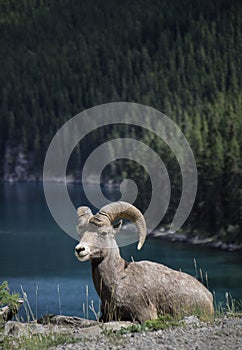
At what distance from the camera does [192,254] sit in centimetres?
6825

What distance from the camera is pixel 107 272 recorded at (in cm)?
1475

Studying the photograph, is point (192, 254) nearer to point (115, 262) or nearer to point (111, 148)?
point (115, 262)

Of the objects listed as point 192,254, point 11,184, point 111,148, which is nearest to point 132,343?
point 192,254

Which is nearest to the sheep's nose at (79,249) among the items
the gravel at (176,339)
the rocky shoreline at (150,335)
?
the rocky shoreline at (150,335)

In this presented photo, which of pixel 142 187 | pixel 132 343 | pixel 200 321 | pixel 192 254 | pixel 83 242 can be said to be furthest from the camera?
pixel 142 187

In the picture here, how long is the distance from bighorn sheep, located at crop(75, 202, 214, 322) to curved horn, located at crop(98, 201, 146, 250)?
0.06ft

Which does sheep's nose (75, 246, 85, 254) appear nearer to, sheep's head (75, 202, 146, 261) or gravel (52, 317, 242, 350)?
sheep's head (75, 202, 146, 261)

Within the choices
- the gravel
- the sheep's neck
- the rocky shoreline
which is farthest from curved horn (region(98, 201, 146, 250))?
the gravel

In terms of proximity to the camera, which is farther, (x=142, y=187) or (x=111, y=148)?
(x=111, y=148)

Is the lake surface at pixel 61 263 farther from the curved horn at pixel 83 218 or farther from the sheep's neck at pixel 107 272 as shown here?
the sheep's neck at pixel 107 272

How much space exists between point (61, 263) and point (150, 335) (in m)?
51.2

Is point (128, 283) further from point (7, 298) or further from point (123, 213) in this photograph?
point (7, 298)

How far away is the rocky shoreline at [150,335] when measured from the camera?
11500mm

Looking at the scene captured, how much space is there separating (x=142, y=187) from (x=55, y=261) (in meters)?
32.0
